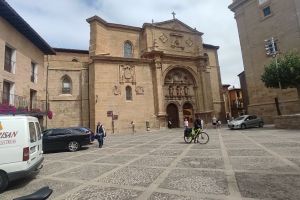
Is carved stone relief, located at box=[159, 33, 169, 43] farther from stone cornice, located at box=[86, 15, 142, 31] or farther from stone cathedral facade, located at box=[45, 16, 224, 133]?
stone cornice, located at box=[86, 15, 142, 31]

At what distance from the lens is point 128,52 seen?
3450cm

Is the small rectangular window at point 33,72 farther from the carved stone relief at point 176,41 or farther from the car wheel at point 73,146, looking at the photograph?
the carved stone relief at point 176,41

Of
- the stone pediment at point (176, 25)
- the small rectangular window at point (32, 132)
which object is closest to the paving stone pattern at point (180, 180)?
the small rectangular window at point (32, 132)

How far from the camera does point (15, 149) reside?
20.0 feet

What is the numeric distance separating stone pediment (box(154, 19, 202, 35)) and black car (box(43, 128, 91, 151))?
24513 millimetres

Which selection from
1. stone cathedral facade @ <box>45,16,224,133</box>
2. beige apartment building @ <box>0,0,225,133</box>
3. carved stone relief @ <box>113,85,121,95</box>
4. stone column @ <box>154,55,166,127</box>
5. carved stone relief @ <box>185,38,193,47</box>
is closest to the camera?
beige apartment building @ <box>0,0,225,133</box>

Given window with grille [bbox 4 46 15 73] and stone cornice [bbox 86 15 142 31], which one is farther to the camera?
stone cornice [bbox 86 15 142 31]

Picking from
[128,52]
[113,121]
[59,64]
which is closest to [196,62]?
[128,52]

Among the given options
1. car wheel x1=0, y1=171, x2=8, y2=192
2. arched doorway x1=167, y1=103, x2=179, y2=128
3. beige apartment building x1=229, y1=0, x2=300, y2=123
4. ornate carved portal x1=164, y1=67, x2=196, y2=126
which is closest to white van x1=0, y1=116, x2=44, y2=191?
car wheel x1=0, y1=171, x2=8, y2=192

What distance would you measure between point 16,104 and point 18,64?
3240 millimetres

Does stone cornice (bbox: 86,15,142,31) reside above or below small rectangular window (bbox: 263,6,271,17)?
above

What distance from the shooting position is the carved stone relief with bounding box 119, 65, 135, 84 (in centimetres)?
2925

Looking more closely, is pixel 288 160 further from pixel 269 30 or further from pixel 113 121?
pixel 269 30

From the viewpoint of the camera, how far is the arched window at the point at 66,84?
2819 cm
